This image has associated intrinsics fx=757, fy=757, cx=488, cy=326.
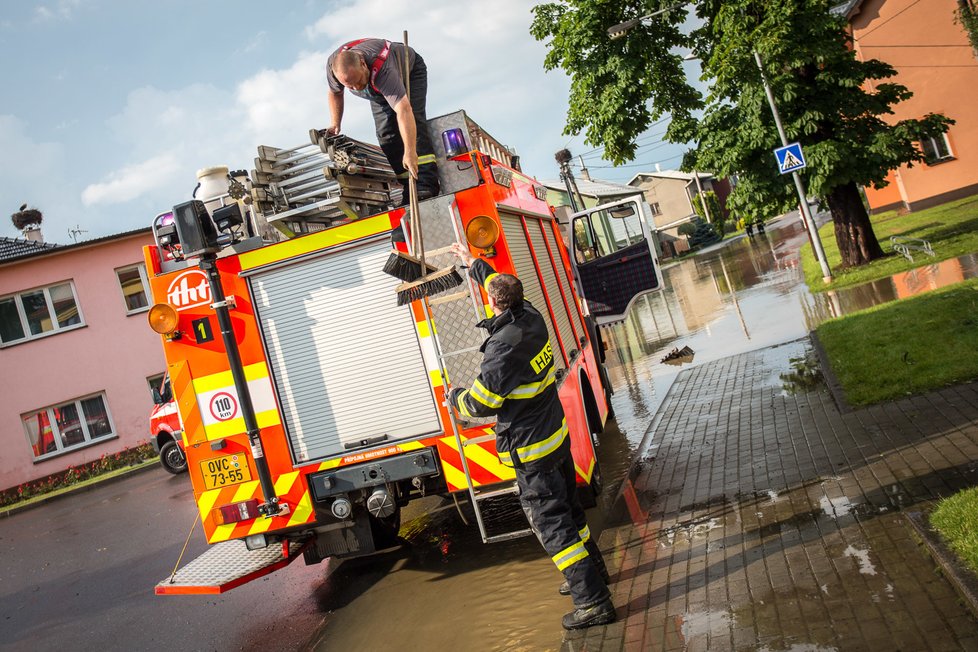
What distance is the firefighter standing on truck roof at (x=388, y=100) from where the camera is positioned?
5762 millimetres

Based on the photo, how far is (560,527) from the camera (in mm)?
4359

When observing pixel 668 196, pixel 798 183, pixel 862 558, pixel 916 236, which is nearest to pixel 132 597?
pixel 862 558

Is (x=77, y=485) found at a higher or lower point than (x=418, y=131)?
lower

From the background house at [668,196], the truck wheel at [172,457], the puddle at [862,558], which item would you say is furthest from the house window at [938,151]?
the background house at [668,196]

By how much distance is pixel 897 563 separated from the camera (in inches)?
155

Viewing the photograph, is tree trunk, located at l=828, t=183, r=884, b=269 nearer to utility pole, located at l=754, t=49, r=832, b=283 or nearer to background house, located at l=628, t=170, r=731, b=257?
utility pole, located at l=754, t=49, r=832, b=283

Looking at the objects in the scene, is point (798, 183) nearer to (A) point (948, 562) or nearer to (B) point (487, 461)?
(B) point (487, 461)

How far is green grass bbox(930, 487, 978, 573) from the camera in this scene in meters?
3.64

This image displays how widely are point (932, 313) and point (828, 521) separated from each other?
6258 millimetres

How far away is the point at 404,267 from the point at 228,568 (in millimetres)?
2652

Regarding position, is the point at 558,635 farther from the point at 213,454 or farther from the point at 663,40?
the point at 663,40

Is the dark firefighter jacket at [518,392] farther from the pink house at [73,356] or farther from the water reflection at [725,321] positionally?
the pink house at [73,356]

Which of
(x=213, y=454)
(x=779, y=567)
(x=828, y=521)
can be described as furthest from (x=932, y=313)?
(x=213, y=454)

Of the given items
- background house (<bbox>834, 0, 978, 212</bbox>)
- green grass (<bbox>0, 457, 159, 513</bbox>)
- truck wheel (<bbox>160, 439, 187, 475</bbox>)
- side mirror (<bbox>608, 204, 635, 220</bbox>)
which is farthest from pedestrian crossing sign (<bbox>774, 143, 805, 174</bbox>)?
green grass (<bbox>0, 457, 159, 513</bbox>)
